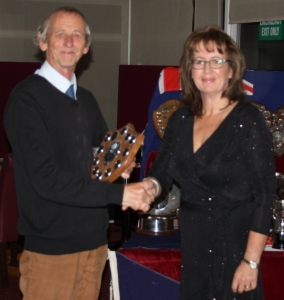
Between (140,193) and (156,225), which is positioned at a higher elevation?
(140,193)

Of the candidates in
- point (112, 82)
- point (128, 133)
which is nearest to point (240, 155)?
point (128, 133)

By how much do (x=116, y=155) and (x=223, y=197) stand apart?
0.48 m

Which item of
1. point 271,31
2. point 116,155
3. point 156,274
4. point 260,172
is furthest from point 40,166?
point 271,31

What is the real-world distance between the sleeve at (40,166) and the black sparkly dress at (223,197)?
11.3 inches

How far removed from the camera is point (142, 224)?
326 centimetres

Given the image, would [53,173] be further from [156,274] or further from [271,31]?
[271,31]

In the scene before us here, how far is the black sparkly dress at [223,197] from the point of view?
1.97 m

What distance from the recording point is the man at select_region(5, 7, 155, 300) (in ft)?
6.70

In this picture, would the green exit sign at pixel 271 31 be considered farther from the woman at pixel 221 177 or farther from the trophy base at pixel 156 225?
the woman at pixel 221 177

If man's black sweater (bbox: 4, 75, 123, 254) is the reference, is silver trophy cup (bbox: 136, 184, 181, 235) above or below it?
below

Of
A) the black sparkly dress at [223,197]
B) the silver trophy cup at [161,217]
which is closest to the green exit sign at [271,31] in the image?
the silver trophy cup at [161,217]

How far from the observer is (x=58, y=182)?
2.04m

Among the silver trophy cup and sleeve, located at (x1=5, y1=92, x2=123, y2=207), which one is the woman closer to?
sleeve, located at (x1=5, y1=92, x2=123, y2=207)

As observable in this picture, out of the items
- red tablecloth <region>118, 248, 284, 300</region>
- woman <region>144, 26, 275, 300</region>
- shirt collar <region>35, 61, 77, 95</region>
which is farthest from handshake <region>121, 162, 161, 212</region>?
red tablecloth <region>118, 248, 284, 300</region>
